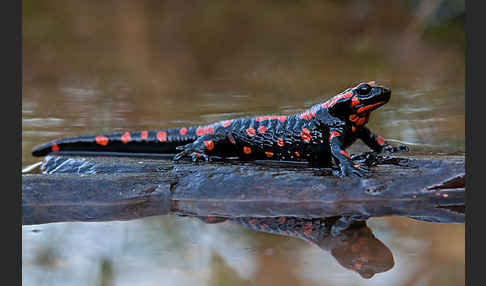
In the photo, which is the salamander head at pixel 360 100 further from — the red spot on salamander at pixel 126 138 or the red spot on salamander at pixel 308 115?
the red spot on salamander at pixel 126 138

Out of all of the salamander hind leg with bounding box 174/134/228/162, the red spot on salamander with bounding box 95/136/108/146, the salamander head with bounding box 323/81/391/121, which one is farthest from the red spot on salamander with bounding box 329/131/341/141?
the red spot on salamander with bounding box 95/136/108/146

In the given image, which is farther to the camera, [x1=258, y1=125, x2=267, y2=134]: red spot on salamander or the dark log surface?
[x1=258, y1=125, x2=267, y2=134]: red spot on salamander

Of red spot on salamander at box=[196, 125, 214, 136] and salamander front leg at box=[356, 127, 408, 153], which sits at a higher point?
red spot on salamander at box=[196, 125, 214, 136]

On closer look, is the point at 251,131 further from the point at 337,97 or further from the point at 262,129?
the point at 337,97

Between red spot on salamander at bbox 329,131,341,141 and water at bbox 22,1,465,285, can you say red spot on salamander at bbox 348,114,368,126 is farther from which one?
water at bbox 22,1,465,285

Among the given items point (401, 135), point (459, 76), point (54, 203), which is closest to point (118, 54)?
point (459, 76)

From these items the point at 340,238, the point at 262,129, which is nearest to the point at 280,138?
the point at 262,129

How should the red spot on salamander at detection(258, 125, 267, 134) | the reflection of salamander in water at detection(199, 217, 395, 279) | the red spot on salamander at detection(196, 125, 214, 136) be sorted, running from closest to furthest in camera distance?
1. the reflection of salamander in water at detection(199, 217, 395, 279)
2. the red spot on salamander at detection(258, 125, 267, 134)
3. the red spot on salamander at detection(196, 125, 214, 136)

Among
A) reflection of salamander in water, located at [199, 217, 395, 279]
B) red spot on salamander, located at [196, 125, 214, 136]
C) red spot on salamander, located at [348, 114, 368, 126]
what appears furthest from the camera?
red spot on salamander, located at [196, 125, 214, 136]
